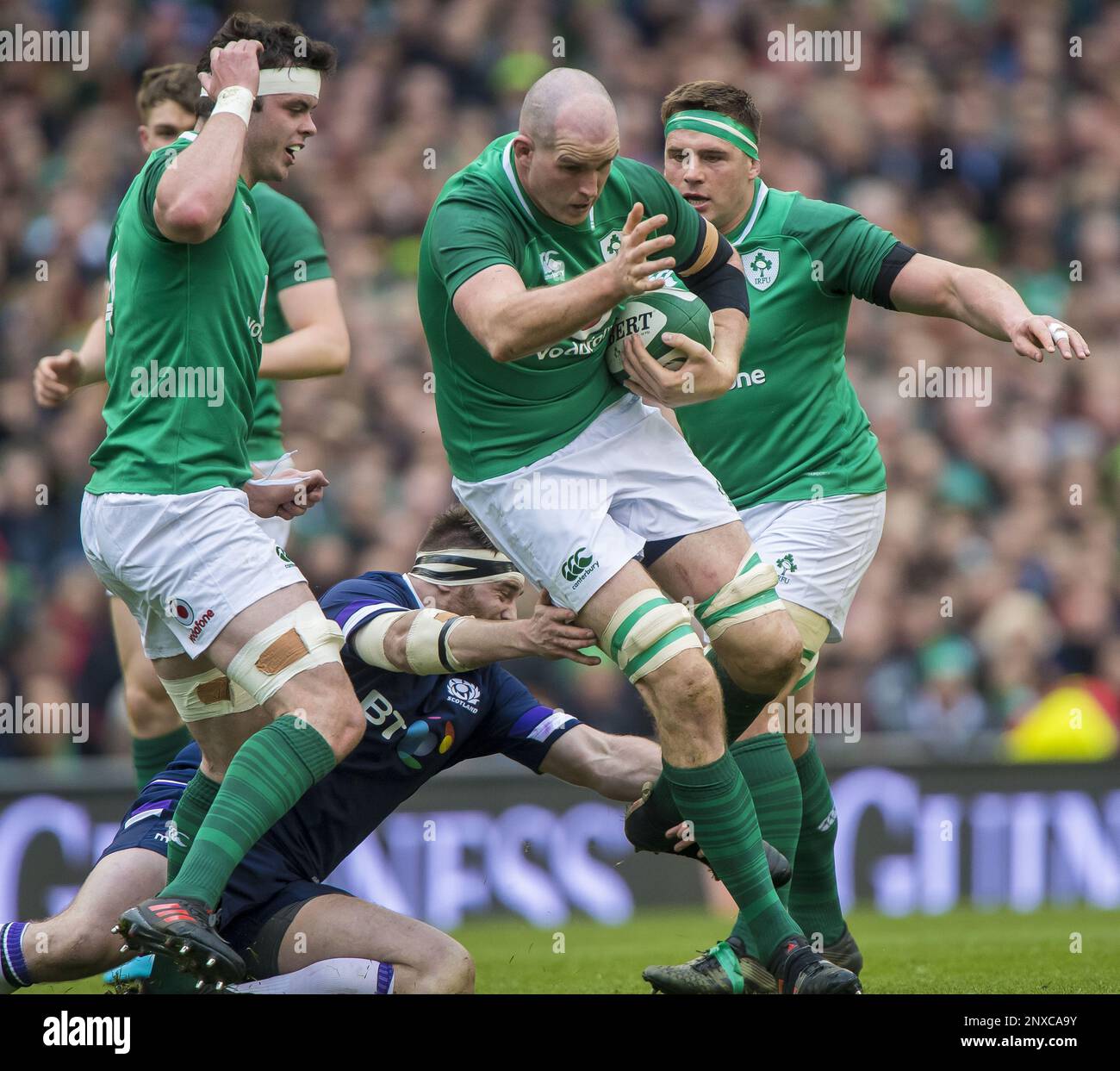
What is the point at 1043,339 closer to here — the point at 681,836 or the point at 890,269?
the point at 890,269

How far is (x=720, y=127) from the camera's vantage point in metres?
5.82

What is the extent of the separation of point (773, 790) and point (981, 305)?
5.50 ft

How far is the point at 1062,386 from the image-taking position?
11.8 m

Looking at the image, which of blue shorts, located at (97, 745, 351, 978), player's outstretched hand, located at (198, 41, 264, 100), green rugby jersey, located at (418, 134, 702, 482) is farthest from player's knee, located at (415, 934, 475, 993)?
player's outstretched hand, located at (198, 41, 264, 100)

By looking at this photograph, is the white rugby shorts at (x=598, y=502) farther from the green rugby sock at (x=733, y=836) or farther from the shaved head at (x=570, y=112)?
the shaved head at (x=570, y=112)

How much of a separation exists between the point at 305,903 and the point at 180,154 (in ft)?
6.89

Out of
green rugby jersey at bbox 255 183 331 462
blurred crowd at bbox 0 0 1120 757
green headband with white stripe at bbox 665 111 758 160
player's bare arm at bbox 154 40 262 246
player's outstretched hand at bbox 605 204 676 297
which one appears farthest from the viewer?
blurred crowd at bbox 0 0 1120 757

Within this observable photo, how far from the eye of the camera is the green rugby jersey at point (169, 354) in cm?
455

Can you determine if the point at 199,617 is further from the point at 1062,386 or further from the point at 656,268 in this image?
the point at 1062,386

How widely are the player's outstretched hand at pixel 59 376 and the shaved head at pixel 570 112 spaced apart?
7.27ft

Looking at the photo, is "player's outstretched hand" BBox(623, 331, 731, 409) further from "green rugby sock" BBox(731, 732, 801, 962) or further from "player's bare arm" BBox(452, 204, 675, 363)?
"green rugby sock" BBox(731, 732, 801, 962)

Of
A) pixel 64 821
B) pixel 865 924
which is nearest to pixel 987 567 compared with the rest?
pixel 865 924

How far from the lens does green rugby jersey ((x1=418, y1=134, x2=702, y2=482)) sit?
465 centimetres

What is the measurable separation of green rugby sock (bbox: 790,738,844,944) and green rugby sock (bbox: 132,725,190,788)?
2407 mm
